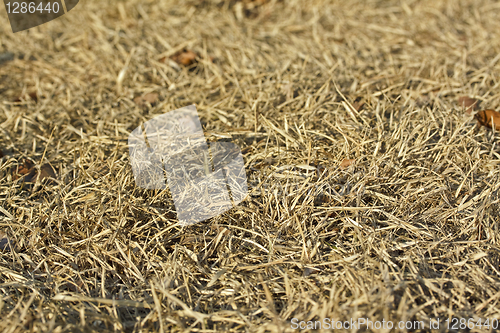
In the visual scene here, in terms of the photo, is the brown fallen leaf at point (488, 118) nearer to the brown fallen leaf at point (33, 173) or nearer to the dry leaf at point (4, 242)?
the brown fallen leaf at point (33, 173)

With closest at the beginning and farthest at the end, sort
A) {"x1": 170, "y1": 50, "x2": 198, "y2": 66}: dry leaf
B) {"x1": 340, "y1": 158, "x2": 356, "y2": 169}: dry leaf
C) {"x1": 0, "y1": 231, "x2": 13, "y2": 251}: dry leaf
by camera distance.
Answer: {"x1": 0, "y1": 231, "x2": 13, "y2": 251}: dry leaf, {"x1": 340, "y1": 158, "x2": 356, "y2": 169}: dry leaf, {"x1": 170, "y1": 50, "x2": 198, "y2": 66}: dry leaf

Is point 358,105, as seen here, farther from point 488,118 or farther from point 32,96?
point 32,96

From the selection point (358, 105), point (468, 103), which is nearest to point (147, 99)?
point (358, 105)

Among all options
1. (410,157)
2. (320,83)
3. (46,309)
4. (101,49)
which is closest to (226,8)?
(101,49)

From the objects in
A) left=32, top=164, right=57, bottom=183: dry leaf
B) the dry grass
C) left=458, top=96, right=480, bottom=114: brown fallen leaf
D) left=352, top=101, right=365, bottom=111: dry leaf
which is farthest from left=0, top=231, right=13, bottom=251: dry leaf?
left=458, top=96, right=480, bottom=114: brown fallen leaf

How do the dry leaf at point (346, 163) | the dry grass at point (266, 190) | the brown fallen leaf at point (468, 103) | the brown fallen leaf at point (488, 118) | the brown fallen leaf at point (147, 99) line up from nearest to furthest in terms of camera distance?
the dry grass at point (266, 190) < the dry leaf at point (346, 163) < the brown fallen leaf at point (488, 118) < the brown fallen leaf at point (468, 103) < the brown fallen leaf at point (147, 99)

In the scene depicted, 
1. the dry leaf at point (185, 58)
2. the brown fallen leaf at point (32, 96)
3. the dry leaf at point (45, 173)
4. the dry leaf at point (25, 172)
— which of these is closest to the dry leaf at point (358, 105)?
the dry leaf at point (185, 58)

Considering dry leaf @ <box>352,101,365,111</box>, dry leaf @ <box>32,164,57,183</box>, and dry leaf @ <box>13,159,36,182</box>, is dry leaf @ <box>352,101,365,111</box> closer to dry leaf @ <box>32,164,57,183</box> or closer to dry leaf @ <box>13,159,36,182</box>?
dry leaf @ <box>32,164,57,183</box>
